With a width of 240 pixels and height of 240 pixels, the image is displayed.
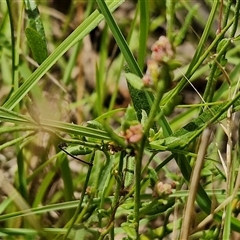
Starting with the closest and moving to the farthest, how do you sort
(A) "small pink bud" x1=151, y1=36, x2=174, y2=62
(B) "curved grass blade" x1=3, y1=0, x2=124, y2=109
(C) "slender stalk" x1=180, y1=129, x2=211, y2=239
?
(A) "small pink bud" x1=151, y1=36, x2=174, y2=62 → (C) "slender stalk" x1=180, y1=129, x2=211, y2=239 → (B) "curved grass blade" x1=3, y1=0, x2=124, y2=109

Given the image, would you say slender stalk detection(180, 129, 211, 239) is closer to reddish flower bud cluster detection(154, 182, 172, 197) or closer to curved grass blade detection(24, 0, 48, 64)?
reddish flower bud cluster detection(154, 182, 172, 197)

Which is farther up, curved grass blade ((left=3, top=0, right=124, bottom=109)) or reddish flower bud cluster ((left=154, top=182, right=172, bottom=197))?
curved grass blade ((left=3, top=0, right=124, bottom=109))

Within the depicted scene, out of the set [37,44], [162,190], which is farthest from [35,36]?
[162,190]

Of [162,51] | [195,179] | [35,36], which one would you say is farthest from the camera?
[35,36]

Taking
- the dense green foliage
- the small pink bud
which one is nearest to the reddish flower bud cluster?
the dense green foliage

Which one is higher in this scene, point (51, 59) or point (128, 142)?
point (51, 59)

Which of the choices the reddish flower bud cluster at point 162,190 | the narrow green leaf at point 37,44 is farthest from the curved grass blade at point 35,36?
the reddish flower bud cluster at point 162,190

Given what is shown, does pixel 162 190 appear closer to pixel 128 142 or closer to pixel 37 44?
pixel 128 142

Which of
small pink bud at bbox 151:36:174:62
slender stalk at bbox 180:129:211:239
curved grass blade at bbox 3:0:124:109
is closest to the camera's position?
small pink bud at bbox 151:36:174:62

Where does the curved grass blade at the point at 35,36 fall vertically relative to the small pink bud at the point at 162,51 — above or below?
above

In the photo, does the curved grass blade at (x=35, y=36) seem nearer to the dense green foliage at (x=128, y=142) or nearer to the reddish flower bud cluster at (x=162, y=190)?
the dense green foliage at (x=128, y=142)

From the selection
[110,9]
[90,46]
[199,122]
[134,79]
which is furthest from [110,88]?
[134,79]

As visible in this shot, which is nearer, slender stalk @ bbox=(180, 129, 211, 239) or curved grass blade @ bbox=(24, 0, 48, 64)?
slender stalk @ bbox=(180, 129, 211, 239)
